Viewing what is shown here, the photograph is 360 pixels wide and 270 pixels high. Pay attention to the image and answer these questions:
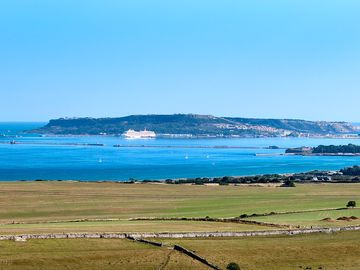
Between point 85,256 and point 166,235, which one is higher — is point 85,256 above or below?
below

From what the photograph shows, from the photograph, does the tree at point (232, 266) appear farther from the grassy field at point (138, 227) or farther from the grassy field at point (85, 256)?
the grassy field at point (138, 227)

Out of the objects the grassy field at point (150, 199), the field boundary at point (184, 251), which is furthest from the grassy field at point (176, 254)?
the grassy field at point (150, 199)

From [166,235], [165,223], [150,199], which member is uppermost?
[166,235]

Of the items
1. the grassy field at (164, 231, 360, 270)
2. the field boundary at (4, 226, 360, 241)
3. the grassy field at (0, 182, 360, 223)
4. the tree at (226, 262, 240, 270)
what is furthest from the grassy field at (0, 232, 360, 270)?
the grassy field at (0, 182, 360, 223)

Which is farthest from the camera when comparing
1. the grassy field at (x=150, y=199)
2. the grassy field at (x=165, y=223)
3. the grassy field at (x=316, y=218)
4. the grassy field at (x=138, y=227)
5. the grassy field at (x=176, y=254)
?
the grassy field at (x=150, y=199)

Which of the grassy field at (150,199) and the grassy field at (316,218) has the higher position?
the grassy field at (316,218)

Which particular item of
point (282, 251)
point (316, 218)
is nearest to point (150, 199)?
point (316, 218)

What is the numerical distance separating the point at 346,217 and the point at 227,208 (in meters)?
13.0

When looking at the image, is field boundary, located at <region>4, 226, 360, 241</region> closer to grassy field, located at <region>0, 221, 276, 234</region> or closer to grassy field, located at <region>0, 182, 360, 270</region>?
grassy field, located at <region>0, 182, 360, 270</region>

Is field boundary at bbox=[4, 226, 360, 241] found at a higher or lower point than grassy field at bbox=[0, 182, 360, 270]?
higher

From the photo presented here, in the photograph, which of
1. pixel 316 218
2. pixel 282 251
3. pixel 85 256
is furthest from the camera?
pixel 316 218

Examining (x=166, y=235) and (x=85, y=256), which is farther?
(x=166, y=235)

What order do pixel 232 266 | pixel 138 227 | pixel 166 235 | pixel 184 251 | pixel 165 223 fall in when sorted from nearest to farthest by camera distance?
pixel 232 266, pixel 184 251, pixel 166 235, pixel 138 227, pixel 165 223

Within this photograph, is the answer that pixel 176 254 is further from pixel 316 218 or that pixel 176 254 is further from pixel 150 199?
pixel 150 199
